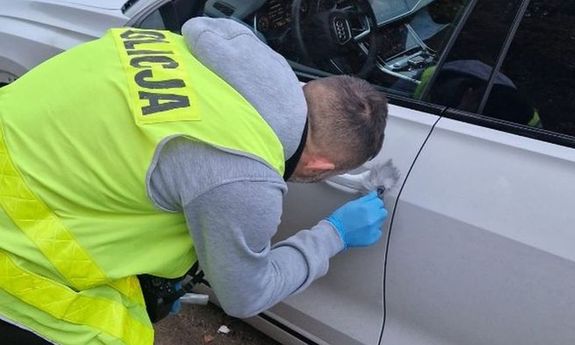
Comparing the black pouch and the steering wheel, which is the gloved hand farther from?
the steering wheel

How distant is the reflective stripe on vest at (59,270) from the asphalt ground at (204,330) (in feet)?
3.70

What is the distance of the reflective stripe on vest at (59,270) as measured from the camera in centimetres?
123

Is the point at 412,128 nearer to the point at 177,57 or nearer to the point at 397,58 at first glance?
the point at 397,58

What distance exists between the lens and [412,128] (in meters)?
1.61

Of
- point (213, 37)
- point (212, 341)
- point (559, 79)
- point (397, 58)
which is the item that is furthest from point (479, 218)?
point (212, 341)

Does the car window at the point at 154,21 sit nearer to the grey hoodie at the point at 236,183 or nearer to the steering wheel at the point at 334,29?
the steering wheel at the point at 334,29

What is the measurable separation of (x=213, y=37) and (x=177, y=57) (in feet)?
0.27

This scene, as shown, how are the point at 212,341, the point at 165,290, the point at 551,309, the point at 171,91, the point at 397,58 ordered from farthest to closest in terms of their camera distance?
the point at 212,341 → the point at 397,58 → the point at 165,290 → the point at 551,309 → the point at 171,91

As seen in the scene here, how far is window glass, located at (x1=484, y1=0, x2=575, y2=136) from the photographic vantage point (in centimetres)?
144

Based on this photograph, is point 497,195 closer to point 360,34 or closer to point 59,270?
point 360,34

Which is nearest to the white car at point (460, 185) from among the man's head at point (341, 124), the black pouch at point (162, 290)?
the man's head at point (341, 124)

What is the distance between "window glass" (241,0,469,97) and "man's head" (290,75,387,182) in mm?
443

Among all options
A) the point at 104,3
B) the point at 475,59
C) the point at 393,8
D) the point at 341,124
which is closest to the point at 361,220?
the point at 341,124

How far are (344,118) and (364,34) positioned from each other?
2.49 ft
